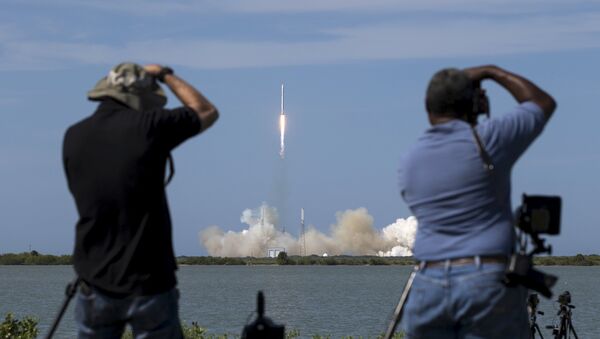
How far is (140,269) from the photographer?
601 centimetres

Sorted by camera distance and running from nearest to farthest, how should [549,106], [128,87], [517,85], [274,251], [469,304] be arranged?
1. [469,304]
2. [549,106]
3. [517,85]
4. [128,87]
5. [274,251]

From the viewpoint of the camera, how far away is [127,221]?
238 inches

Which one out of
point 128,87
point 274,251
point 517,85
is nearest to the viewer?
point 517,85

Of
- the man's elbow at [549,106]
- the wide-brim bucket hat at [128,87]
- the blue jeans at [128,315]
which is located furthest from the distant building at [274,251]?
the man's elbow at [549,106]

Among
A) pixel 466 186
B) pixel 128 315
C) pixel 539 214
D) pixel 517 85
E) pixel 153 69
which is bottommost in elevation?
pixel 128 315

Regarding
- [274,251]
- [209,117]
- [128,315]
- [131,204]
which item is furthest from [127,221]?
[274,251]

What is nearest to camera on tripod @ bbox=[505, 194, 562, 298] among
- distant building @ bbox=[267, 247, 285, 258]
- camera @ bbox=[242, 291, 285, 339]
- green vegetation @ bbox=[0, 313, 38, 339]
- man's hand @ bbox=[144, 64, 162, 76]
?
camera @ bbox=[242, 291, 285, 339]

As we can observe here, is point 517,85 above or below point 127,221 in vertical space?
above

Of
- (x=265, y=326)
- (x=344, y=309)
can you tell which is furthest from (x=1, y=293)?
(x=265, y=326)

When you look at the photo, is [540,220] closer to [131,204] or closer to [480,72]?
[480,72]

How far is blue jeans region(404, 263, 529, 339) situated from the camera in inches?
221

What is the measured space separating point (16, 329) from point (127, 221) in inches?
454

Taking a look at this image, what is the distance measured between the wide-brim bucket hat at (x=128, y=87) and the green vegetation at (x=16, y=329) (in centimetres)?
1095

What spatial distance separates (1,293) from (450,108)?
84200 mm
